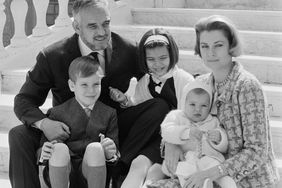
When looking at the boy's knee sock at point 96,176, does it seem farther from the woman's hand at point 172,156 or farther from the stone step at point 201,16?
the stone step at point 201,16

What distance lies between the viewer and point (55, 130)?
276 cm

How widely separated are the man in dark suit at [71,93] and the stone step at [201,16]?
191 centimetres

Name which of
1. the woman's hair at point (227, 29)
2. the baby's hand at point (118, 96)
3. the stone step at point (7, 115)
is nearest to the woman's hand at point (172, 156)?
the baby's hand at point (118, 96)

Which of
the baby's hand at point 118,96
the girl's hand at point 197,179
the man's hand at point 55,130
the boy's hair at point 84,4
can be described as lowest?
the girl's hand at point 197,179

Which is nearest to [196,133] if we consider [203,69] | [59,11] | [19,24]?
[203,69]

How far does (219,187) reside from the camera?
8.11ft

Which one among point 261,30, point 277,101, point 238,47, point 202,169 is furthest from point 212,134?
point 261,30

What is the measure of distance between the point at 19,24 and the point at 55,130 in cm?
188

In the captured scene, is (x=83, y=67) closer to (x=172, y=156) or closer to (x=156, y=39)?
(x=156, y=39)

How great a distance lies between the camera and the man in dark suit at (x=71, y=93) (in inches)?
110

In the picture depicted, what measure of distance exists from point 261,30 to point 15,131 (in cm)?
261

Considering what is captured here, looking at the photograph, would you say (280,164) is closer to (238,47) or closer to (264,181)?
(264,181)

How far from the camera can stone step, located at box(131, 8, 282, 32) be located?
4695mm

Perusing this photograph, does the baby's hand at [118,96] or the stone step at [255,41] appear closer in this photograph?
the baby's hand at [118,96]
